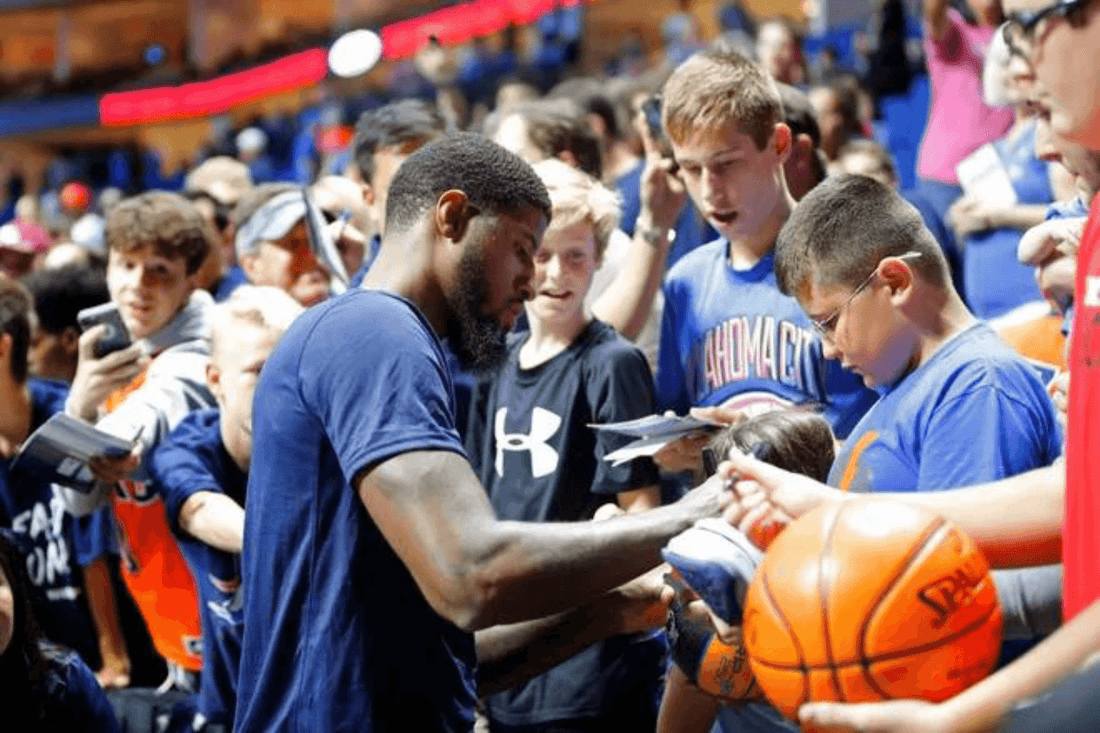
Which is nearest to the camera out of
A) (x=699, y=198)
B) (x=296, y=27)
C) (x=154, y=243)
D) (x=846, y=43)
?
(x=699, y=198)

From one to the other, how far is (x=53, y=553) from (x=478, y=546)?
10.9ft

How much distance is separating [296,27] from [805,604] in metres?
28.7

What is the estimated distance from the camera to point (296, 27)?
97.9 ft

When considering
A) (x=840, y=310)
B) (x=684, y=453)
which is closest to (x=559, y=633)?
(x=684, y=453)

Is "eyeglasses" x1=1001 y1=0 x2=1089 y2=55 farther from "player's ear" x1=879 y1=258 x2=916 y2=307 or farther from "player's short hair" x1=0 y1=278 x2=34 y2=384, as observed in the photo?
"player's short hair" x1=0 y1=278 x2=34 y2=384

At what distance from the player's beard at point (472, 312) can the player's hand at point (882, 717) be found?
1.15 m

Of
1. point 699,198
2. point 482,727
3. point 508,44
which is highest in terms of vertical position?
point 508,44

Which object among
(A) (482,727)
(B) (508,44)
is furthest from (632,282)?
(B) (508,44)

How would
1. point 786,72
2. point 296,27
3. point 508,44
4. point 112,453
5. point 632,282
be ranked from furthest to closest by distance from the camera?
point 296,27 < point 508,44 < point 786,72 < point 632,282 < point 112,453

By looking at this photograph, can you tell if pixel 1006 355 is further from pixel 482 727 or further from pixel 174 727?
pixel 174 727

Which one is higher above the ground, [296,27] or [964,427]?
[296,27]

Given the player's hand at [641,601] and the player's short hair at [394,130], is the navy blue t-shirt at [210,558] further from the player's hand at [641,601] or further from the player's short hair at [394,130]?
the player's short hair at [394,130]

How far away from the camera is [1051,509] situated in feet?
8.16

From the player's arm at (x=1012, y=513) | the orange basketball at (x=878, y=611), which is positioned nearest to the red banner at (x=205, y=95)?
the player's arm at (x=1012, y=513)
